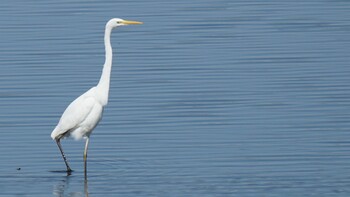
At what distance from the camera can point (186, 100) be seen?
1753cm

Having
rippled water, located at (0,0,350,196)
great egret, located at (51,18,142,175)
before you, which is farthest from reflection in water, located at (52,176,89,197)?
great egret, located at (51,18,142,175)

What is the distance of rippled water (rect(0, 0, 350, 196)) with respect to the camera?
44.3ft

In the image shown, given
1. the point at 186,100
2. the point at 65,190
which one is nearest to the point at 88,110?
the point at 65,190

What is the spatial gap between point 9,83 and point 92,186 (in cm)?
609

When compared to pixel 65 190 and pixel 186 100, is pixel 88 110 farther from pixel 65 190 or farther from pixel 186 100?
pixel 186 100

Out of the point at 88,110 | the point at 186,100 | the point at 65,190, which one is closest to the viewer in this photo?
the point at 65,190

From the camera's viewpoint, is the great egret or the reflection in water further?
the great egret

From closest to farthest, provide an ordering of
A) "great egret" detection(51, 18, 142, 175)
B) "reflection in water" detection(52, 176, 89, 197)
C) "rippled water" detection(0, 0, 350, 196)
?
"reflection in water" detection(52, 176, 89, 197), "rippled water" detection(0, 0, 350, 196), "great egret" detection(51, 18, 142, 175)

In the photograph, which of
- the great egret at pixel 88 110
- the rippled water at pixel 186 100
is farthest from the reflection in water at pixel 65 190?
the great egret at pixel 88 110

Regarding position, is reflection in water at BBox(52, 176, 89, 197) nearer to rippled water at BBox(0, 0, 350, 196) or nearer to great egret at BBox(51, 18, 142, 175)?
rippled water at BBox(0, 0, 350, 196)

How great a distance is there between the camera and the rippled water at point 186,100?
531 inches

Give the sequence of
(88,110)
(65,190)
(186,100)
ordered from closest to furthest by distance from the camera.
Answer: (65,190) < (88,110) < (186,100)

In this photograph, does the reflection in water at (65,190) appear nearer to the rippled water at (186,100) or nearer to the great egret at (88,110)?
the rippled water at (186,100)

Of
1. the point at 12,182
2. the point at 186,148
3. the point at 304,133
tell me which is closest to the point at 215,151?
the point at 186,148
